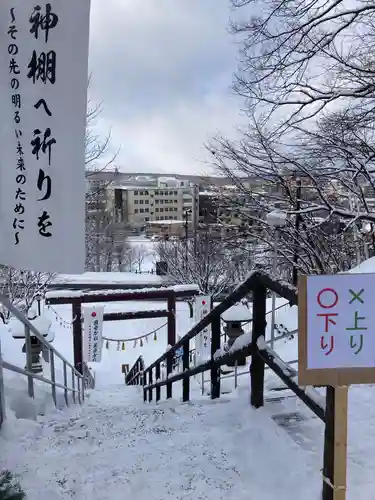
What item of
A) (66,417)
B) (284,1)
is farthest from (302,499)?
(284,1)

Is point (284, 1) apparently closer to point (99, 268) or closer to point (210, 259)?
point (210, 259)

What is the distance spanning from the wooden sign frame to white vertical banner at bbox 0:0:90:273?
1509 mm

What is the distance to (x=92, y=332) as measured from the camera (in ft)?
42.2

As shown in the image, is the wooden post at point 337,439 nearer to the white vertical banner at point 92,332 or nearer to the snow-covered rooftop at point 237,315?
the snow-covered rooftop at point 237,315

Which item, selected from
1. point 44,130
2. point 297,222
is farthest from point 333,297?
point 297,222

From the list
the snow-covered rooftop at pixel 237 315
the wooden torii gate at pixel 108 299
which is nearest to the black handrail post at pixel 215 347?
the snow-covered rooftop at pixel 237 315

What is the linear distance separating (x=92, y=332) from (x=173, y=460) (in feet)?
34.2

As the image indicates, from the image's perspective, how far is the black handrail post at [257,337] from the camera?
3.12 m

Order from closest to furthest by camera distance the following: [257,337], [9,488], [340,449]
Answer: [340,449], [9,488], [257,337]

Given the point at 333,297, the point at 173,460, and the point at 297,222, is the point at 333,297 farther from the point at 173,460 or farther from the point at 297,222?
the point at 297,222

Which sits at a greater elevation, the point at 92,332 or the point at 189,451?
the point at 189,451

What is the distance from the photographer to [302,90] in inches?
300

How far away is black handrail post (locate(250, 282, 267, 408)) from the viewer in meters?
3.12

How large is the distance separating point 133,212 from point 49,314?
1724 inches
